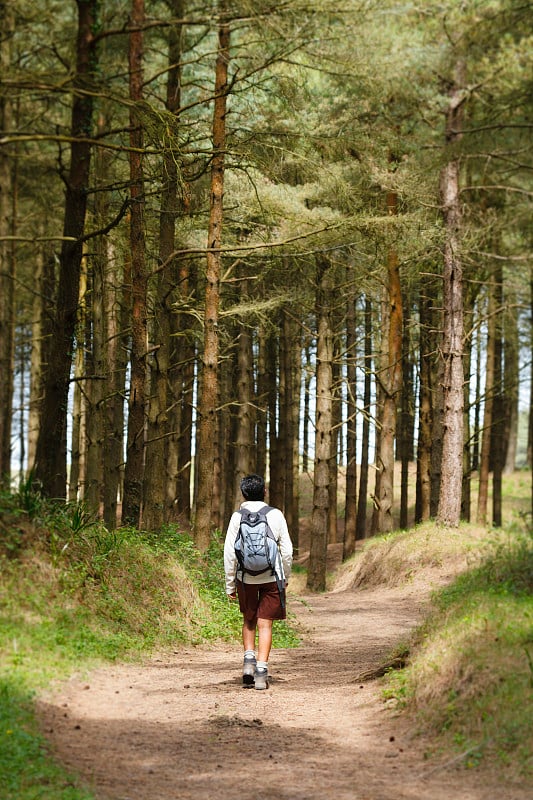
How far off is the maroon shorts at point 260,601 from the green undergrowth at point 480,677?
1.29 metres

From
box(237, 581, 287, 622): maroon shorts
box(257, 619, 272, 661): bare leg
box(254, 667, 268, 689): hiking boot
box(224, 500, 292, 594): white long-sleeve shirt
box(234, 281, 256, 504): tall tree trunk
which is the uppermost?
box(234, 281, 256, 504): tall tree trunk

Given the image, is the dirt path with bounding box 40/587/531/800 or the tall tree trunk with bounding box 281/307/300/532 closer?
the dirt path with bounding box 40/587/531/800

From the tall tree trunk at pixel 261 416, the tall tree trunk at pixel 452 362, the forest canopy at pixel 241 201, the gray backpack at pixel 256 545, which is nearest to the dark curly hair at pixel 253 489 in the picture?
the gray backpack at pixel 256 545

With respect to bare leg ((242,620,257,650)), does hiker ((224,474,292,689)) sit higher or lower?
higher

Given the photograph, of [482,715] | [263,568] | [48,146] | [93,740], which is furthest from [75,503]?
[48,146]

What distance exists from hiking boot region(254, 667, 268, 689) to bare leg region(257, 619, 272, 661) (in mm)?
147

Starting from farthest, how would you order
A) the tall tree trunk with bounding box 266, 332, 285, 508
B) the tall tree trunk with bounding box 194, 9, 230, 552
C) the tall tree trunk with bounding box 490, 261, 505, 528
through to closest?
the tall tree trunk with bounding box 266, 332, 285, 508 < the tall tree trunk with bounding box 490, 261, 505, 528 < the tall tree trunk with bounding box 194, 9, 230, 552

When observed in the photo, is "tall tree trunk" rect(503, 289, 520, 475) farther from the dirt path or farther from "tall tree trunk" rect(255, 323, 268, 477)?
the dirt path

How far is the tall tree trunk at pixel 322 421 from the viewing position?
1972cm

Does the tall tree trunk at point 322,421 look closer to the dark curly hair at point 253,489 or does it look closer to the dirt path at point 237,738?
the dirt path at point 237,738

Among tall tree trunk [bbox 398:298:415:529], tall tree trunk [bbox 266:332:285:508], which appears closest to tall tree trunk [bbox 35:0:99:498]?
tall tree trunk [bbox 266:332:285:508]

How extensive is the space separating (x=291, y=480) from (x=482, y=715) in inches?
865

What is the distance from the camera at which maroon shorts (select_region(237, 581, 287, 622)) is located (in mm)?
8492

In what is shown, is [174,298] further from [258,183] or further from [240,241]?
[258,183]
